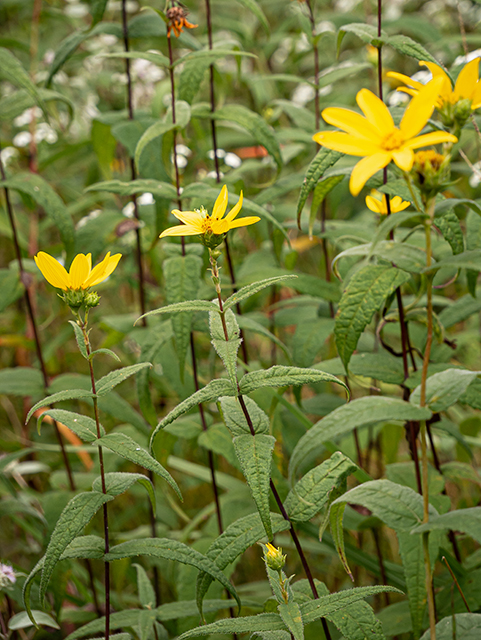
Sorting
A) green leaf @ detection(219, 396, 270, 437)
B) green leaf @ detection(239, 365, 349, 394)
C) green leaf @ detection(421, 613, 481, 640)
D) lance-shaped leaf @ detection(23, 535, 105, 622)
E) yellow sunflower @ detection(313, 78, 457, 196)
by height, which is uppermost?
yellow sunflower @ detection(313, 78, 457, 196)

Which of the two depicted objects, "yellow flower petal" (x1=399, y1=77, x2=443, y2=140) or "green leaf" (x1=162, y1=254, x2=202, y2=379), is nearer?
"yellow flower petal" (x1=399, y1=77, x2=443, y2=140)

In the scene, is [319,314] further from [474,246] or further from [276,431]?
[474,246]

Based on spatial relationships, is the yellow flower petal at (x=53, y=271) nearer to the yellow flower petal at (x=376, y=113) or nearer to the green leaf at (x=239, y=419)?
the green leaf at (x=239, y=419)

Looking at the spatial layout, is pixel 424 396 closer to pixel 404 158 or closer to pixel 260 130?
pixel 404 158

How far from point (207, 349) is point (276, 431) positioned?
3.16 feet

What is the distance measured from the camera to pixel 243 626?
2.67 feet

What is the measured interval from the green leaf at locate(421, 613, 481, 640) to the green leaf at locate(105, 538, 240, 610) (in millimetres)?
323

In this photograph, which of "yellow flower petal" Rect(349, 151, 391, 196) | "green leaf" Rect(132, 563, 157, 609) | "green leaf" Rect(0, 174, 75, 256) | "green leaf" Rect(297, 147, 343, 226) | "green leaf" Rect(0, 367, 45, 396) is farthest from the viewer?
"green leaf" Rect(0, 367, 45, 396)

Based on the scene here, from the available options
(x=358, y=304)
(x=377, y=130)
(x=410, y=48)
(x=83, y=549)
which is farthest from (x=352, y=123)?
(x=83, y=549)

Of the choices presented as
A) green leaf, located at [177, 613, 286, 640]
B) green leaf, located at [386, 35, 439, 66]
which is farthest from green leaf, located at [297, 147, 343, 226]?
green leaf, located at [177, 613, 286, 640]

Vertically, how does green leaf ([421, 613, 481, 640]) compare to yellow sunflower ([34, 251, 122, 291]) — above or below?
below

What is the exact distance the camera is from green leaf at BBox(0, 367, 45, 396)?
1517 millimetres

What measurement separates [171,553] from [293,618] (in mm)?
218

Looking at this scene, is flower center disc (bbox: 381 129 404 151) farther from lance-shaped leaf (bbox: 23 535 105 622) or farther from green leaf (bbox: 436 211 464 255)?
lance-shaped leaf (bbox: 23 535 105 622)
